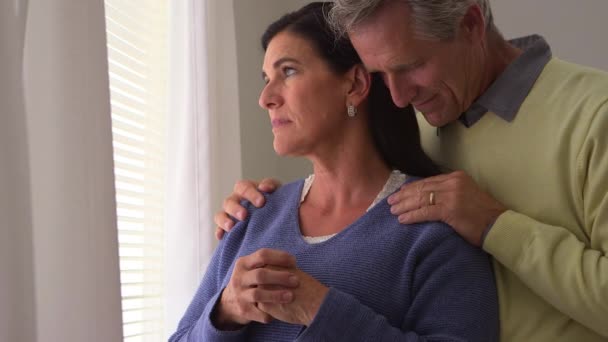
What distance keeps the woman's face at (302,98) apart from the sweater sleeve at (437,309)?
1.24 ft

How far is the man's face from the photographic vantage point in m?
1.44

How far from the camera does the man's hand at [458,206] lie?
4.54ft

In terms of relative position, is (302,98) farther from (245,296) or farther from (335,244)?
(245,296)

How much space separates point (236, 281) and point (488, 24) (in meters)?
0.77

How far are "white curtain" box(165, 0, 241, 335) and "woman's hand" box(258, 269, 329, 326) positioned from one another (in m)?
0.72

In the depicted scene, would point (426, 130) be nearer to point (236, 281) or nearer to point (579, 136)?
point (579, 136)

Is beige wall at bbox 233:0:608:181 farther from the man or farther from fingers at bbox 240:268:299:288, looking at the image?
fingers at bbox 240:268:299:288

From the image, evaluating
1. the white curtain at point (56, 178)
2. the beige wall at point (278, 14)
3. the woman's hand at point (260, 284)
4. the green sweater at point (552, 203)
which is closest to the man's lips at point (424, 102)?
the green sweater at point (552, 203)

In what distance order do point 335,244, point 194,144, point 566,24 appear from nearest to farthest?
1. point 335,244
2. point 194,144
3. point 566,24

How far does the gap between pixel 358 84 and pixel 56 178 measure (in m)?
0.70

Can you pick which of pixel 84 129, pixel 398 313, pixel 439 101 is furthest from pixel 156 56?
pixel 398 313

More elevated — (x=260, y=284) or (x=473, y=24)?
(x=473, y=24)

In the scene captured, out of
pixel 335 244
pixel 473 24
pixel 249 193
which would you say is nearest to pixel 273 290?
pixel 335 244

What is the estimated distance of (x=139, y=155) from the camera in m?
2.10
